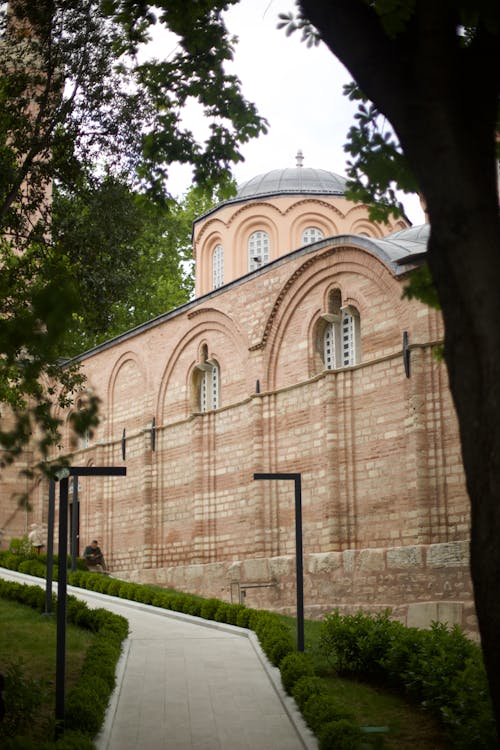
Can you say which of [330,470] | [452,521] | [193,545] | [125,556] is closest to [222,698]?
[452,521]

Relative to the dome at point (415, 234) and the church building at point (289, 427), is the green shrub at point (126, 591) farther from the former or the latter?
the dome at point (415, 234)

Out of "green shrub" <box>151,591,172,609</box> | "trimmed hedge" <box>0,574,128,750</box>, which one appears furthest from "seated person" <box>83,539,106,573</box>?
"trimmed hedge" <box>0,574,128,750</box>

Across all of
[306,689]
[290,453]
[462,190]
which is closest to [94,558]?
[290,453]

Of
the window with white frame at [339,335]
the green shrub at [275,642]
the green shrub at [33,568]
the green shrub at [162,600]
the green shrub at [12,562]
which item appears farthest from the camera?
the green shrub at [12,562]

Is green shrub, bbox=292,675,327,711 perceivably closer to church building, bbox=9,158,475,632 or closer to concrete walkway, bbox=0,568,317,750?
concrete walkway, bbox=0,568,317,750

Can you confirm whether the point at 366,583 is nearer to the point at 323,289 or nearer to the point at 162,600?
the point at 162,600

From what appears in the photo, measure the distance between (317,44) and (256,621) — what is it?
31.7ft

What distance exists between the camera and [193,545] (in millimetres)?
21531

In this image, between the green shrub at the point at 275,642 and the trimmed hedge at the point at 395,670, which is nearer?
the trimmed hedge at the point at 395,670

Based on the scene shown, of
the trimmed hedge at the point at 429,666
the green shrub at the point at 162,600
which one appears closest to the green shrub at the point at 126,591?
the green shrub at the point at 162,600

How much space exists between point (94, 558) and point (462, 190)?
2138 centimetres

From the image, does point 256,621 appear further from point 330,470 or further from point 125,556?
point 125,556

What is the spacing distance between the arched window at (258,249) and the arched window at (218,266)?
88 centimetres

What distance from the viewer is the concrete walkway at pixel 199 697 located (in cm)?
847
